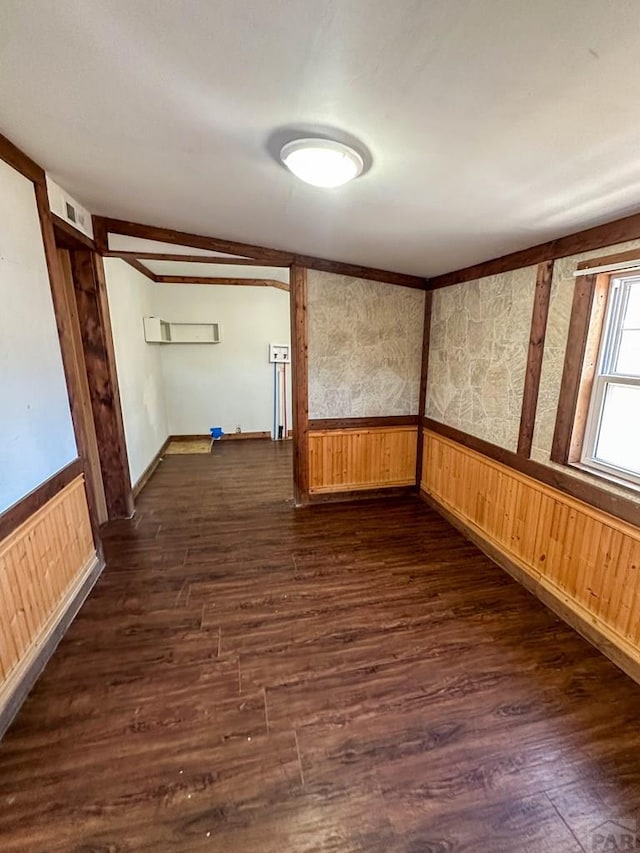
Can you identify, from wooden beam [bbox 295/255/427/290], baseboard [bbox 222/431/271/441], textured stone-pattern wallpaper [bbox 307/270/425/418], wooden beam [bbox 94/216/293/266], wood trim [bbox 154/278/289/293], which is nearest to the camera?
wooden beam [bbox 94/216/293/266]

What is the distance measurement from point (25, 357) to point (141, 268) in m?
3.35

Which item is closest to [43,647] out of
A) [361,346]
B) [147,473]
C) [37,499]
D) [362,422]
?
[37,499]

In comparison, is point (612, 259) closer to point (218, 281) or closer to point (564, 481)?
point (564, 481)

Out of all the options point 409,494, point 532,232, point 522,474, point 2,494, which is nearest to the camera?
point 2,494

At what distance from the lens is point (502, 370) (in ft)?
9.32

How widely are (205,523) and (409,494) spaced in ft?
7.09

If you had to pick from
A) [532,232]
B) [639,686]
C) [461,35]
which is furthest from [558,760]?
[532,232]

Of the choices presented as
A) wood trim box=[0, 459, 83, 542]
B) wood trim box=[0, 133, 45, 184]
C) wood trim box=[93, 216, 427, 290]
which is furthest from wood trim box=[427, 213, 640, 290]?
wood trim box=[0, 459, 83, 542]

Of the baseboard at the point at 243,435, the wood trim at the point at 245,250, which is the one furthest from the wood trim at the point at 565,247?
the baseboard at the point at 243,435

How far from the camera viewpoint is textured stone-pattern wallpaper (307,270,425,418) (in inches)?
141

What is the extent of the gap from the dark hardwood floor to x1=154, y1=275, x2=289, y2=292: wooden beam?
4.12 metres

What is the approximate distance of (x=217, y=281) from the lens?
5598mm

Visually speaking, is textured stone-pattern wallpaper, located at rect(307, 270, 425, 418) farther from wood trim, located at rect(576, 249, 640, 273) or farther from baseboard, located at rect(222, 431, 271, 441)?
baseboard, located at rect(222, 431, 271, 441)

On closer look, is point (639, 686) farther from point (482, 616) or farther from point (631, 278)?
point (631, 278)
